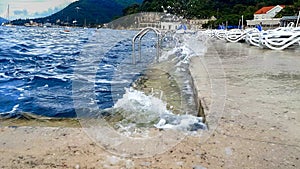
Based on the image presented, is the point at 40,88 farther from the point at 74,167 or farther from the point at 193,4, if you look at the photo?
the point at 193,4

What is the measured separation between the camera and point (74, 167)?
4.83ft

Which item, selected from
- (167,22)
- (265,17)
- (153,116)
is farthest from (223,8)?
(153,116)

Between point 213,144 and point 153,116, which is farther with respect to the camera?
point 153,116

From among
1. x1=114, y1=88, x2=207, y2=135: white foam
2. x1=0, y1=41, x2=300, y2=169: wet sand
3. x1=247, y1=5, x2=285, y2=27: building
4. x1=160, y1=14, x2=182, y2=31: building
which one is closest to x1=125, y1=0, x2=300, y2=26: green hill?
x1=247, y1=5, x2=285, y2=27: building

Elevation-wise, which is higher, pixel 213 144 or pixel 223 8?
pixel 223 8

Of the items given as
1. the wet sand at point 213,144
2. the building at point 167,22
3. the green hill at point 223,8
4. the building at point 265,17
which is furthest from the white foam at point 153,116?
the green hill at point 223,8

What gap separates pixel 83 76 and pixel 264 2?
7776 centimetres

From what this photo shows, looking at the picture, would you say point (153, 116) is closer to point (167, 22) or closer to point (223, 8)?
point (167, 22)

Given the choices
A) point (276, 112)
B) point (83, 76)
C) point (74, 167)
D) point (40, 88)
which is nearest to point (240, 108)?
point (276, 112)

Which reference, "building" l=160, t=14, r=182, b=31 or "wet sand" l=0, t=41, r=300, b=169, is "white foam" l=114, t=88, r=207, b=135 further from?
"building" l=160, t=14, r=182, b=31

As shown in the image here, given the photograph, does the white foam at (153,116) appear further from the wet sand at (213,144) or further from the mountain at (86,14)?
the mountain at (86,14)

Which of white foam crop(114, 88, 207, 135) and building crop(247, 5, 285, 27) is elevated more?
building crop(247, 5, 285, 27)

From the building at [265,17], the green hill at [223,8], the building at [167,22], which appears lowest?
the building at [167,22]

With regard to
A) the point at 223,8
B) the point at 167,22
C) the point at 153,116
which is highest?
the point at 223,8
